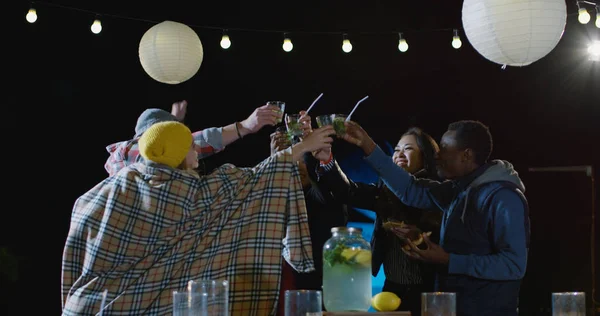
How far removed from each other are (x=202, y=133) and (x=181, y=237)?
104 centimetres

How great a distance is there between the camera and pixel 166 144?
262cm

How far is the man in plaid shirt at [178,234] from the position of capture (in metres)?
2.55

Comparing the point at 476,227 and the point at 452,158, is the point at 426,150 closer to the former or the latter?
the point at 452,158

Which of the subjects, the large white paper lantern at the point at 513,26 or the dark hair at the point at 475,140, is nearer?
the dark hair at the point at 475,140

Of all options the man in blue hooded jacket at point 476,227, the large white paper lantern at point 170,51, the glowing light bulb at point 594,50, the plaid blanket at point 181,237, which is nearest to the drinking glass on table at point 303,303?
the plaid blanket at point 181,237

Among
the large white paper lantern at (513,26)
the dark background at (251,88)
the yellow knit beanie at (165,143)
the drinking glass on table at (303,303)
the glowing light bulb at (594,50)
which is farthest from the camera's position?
the dark background at (251,88)

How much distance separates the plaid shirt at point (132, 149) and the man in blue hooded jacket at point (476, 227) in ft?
2.12

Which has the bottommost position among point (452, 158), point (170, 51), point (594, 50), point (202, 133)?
point (452, 158)

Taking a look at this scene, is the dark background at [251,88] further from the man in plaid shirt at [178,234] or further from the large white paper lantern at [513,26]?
the man in plaid shirt at [178,234]

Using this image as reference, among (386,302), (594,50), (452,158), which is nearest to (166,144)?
(386,302)

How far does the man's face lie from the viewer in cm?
325

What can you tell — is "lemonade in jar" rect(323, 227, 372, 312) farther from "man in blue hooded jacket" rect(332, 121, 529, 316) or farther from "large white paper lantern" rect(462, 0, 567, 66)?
"large white paper lantern" rect(462, 0, 567, 66)

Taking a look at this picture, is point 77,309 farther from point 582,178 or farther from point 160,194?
point 582,178

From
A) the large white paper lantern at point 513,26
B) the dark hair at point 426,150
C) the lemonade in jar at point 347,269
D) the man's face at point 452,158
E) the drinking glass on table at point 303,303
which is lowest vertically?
the drinking glass on table at point 303,303
